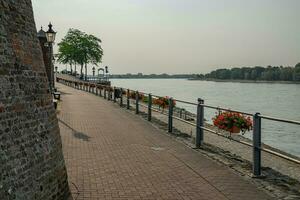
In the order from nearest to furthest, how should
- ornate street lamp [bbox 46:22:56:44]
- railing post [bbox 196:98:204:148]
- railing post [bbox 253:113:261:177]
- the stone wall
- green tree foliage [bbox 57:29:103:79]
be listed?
the stone wall → railing post [bbox 253:113:261:177] → railing post [bbox 196:98:204:148] → ornate street lamp [bbox 46:22:56:44] → green tree foliage [bbox 57:29:103:79]

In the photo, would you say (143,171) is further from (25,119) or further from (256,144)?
(25,119)

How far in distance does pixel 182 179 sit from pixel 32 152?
10.9 ft

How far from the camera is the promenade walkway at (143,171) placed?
7125 millimetres

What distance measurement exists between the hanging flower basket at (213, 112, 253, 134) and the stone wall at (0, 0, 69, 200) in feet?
18.8

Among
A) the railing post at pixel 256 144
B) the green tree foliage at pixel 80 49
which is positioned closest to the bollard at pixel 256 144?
the railing post at pixel 256 144

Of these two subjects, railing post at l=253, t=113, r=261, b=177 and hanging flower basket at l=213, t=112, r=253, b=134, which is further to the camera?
hanging flower basket at l=213, t=112, r=253, b=134

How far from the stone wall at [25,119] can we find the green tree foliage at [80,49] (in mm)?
72665

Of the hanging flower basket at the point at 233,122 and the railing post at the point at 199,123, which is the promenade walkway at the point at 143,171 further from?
the hanging flower basket at the point at 233,122

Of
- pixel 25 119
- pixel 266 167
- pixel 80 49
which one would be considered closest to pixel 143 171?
pixel 266 167

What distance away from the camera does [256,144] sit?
809 cm

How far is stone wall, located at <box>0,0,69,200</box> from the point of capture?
489cm

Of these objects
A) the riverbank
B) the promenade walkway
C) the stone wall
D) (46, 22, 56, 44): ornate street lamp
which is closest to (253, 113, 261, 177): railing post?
the riverbank

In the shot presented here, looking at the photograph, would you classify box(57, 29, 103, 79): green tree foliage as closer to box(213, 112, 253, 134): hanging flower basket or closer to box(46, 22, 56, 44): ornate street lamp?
box(46, 22, 56, 44): ornate street lamp

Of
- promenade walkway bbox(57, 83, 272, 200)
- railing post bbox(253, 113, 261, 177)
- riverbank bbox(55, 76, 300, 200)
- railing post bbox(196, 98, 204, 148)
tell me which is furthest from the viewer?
railing post bbox(196, 98, 204, 148)
